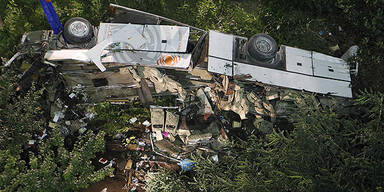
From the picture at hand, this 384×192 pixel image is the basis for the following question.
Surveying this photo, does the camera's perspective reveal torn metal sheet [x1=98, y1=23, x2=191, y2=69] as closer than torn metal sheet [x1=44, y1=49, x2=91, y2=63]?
No

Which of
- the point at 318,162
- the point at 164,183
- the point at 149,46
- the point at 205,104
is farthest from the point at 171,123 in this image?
the point at 318,162

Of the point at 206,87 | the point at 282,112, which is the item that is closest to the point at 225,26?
the point at 206,87

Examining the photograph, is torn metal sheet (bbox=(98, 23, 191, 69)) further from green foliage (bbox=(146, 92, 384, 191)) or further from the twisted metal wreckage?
green foliage (bbox=(146, 92, 384, 191))

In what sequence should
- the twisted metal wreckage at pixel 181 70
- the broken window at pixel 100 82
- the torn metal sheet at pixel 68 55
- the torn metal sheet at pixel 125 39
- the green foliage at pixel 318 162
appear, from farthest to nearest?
the broken window at pixel 100 82
the twisted metal wreckage at pixel 181 70
the torn metal sheet at pixel 125 39
the torn metal sheet at pixel 68 55
the green foliage at pixel 318 162

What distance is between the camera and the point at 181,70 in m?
5.89

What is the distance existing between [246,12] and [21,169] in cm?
633

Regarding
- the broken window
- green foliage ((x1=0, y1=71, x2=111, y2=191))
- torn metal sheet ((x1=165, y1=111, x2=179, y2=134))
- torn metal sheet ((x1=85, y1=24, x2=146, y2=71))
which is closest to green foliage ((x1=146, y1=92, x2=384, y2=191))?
torn metal sheet ((x1=165, y1=111, x2=179, y2=134))

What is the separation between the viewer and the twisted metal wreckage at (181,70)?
5750 mm

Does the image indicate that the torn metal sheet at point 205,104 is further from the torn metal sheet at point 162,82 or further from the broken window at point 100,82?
the broken window at point 100,82

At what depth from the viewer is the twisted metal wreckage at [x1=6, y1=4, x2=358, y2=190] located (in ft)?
18.9

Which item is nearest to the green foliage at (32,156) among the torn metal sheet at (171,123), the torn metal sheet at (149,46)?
the torn metal sheet at (171,123)

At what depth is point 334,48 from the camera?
302 inches

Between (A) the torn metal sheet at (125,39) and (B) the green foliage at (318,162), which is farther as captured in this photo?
(A) the torn metal sheet at (125,39)

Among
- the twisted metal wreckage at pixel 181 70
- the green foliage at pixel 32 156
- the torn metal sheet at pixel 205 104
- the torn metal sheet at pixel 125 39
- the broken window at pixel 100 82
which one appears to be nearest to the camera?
the green foliage at pixel 32 156
